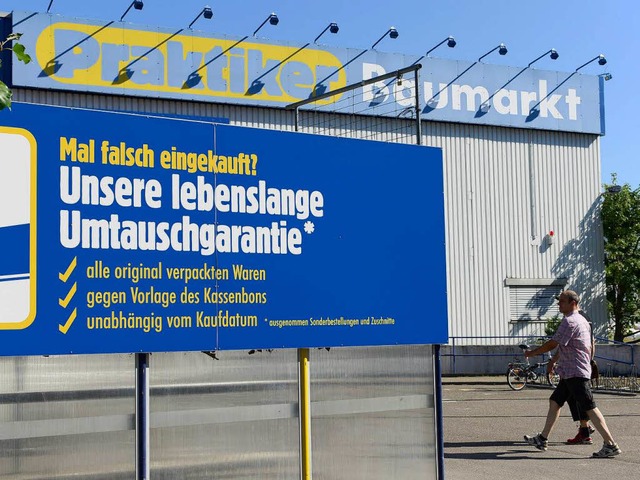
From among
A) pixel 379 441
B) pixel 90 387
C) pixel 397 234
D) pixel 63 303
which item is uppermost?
pixel 397 234

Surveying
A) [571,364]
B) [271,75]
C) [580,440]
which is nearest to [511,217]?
[271,75]

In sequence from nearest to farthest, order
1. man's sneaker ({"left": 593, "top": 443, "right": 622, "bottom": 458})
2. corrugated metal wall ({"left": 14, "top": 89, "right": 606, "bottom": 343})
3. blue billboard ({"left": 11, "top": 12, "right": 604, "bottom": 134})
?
1. man's sneaker ({"left": 593, "top": 443, "right": 622, "bottom": 458})
2. blue billboard ({"left": 11, "top": 12, "right": 604, "bottom": 134})
3. corrugated metal wall ({"left": 14, "top": 89, "right": 606, "bottom": 343})

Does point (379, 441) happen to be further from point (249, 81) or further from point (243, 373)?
point (249, 81)

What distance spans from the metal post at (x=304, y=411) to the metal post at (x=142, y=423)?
1281 millimetres

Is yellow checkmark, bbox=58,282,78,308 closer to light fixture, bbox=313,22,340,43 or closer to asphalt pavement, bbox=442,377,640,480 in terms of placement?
asphalt pavement, bbox=442,377,640,480

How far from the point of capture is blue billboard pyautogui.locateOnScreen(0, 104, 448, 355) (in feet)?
21.5

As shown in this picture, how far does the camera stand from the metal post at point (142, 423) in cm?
686

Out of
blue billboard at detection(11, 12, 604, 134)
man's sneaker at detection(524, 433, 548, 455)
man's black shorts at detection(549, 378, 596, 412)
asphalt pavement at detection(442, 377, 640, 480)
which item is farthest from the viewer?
blue billboard at detection(11, 12, 604, 134)

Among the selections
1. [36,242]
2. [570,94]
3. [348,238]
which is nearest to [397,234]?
[348,238]

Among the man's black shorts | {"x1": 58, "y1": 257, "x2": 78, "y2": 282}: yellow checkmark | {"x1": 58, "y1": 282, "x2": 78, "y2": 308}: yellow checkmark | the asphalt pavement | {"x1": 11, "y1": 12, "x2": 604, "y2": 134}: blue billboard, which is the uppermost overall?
{"x1": 11, "y1": 12, "x2": 604, "y2": 134}: blue billboard

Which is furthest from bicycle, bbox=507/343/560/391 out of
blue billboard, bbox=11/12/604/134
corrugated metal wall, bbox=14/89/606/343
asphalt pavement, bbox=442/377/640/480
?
corrugated metal wall, bbox=14/89/606/343

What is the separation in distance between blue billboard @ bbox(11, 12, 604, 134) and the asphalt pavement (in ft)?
28.0

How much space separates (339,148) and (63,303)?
259 cm

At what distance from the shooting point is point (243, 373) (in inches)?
293
